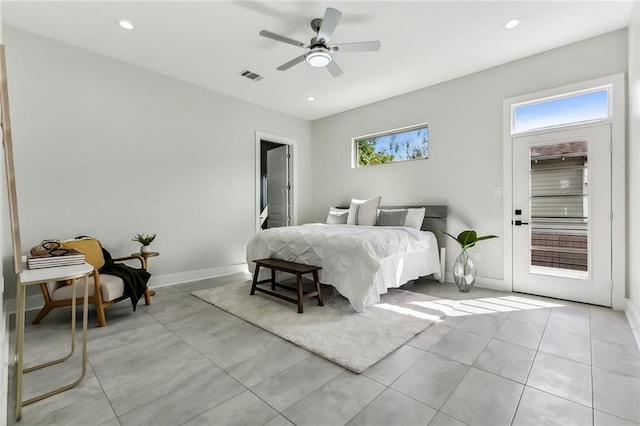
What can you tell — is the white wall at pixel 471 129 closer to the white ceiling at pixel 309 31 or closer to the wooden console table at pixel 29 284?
the white ceiling at pixel 309 31

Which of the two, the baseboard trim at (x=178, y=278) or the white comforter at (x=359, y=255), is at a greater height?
the white comforter at (x=359, y=255)

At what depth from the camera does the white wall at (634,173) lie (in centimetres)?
250

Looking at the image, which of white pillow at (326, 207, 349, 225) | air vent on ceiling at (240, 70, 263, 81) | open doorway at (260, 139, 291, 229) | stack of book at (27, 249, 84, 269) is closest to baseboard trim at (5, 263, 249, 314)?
open doorway at (260, 139, 291, 229)

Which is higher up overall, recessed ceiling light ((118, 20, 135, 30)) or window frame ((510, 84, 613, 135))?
recessed ceiling light ((118, 20, 135, 30))

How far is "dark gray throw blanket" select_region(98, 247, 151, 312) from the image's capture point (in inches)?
117

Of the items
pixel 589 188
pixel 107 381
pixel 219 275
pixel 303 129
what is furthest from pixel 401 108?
pixel 107 381

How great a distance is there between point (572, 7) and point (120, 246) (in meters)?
5.52

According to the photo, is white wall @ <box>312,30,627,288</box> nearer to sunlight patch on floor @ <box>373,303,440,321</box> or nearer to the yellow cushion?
sunlight patch on floor @ <box>373,303,440,321</box>

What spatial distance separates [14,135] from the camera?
3027 mm

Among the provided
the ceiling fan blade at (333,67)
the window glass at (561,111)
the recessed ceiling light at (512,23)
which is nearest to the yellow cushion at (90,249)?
the ceiling fan blade at (333,67)

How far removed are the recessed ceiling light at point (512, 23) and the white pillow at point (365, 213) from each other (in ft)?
8.34

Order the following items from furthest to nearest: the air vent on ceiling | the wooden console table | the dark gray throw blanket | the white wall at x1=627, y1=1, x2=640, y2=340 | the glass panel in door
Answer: the air vent on ceiling → the glass panel in door → the dark gray throw blanket → the white wall at x1=627, y1=1, x2=640, y2=340 → the wooden console table

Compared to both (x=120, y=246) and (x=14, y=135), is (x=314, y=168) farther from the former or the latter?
(x=14, y=135)

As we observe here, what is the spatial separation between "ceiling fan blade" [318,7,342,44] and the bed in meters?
1.98
